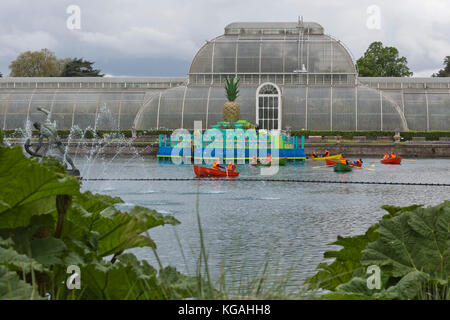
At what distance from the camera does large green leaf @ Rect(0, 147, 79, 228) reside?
3.09 m

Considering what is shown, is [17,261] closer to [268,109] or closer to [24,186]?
[24,186]

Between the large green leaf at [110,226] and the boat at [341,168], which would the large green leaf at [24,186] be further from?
the boat at [341,168]

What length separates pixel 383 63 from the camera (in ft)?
270

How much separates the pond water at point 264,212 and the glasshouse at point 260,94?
91.0 feet

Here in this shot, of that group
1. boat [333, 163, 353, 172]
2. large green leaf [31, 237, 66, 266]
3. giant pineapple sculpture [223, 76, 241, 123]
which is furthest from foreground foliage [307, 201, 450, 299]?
giant pineapple sculpture [223, 76, 241, 123]

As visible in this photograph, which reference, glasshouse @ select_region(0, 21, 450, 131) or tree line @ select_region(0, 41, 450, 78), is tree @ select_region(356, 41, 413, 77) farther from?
glasshouse @ select_region(0, 21, 450, 131)

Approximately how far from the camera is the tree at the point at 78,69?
7981cm

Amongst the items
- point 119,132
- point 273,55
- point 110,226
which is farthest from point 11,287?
point 273,55

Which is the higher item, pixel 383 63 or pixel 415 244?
pixel 383 63

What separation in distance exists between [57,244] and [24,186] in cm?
35

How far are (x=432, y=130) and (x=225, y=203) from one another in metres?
42.6

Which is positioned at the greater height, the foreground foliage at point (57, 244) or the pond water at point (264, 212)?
the foreground foliage at point (57, 244)

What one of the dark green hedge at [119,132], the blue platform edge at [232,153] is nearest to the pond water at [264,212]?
the blue platform edge at [232,153]

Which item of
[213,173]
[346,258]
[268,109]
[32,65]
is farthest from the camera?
[32,65]
